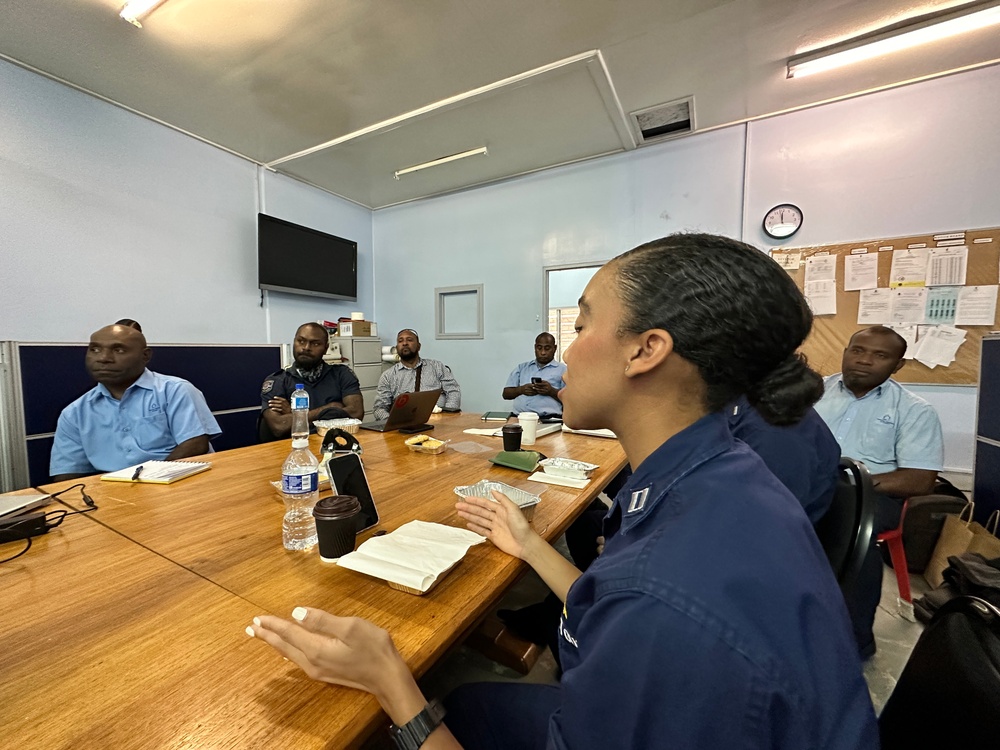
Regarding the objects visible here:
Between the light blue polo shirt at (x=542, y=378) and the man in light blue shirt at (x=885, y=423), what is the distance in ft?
6.40

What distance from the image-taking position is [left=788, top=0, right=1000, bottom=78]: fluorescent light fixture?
235 centimetres

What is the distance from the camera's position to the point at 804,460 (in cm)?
113

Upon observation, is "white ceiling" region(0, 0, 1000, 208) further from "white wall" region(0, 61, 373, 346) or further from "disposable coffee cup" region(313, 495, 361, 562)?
"disposable coffee cup" region(313, 495, 361, 562)

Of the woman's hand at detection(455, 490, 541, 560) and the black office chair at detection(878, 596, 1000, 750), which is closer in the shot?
the black office chair at detection(878, 596, 1000, 750)

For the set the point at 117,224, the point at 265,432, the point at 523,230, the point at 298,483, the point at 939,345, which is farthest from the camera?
the point at 523,230

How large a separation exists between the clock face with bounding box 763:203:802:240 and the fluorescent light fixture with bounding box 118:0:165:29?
15.0ft

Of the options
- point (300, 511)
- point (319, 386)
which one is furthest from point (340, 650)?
point (319, 386)

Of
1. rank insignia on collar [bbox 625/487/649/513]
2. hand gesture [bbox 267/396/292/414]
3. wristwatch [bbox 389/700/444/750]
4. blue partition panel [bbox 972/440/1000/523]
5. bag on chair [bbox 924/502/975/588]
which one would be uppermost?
rank insignia on collar [bbox 625/487/649/513]

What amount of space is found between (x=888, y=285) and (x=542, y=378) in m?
2.88

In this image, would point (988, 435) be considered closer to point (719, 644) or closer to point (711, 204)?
point (711, 204)

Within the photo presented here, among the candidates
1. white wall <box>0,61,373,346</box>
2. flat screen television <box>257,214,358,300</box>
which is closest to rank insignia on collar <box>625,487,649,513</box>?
white wall <box>0,61,373,346</box>

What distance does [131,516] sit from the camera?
1.10m

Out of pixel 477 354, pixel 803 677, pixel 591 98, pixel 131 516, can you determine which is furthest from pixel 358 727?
pixel 477 354

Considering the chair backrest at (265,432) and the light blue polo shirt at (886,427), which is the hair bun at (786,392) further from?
the chair backrest at (265,432)
